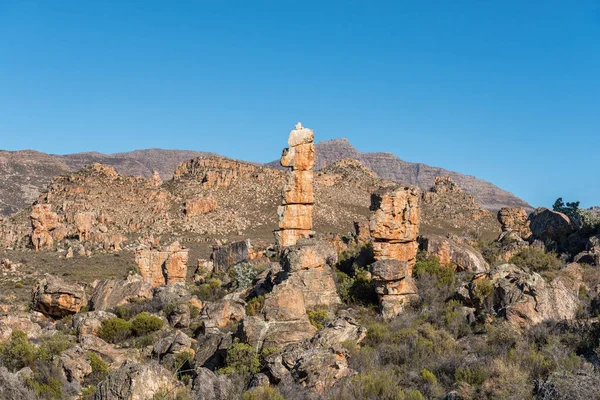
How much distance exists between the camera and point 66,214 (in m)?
69.7

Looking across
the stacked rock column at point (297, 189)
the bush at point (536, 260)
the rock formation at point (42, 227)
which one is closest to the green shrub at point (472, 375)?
the bush at point (536, 260)

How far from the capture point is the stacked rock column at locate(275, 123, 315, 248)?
75.7 ft

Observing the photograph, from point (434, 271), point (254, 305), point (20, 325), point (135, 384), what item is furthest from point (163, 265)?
point (135, 384)

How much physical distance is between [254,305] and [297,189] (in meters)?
5.99

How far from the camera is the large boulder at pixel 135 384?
Answer: 10117mm

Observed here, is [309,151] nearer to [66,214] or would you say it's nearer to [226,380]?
[226,380]

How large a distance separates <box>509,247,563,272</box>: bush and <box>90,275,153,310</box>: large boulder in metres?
15.1

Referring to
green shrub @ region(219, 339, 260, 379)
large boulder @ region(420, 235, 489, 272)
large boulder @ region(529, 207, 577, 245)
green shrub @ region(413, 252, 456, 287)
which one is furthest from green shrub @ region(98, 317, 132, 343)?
large boulder @ region(529, 207, 577, 245)

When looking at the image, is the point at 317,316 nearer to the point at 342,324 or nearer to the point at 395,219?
the point at 342,324

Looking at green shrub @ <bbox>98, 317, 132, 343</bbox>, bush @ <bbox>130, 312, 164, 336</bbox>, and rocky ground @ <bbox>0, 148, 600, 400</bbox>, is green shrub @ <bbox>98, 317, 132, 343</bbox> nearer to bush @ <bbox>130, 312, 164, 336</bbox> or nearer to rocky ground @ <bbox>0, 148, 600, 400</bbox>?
Result: rocky ground @ <bbox>0, 148, 600, 400</bbox>

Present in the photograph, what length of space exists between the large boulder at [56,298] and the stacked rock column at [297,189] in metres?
8.38

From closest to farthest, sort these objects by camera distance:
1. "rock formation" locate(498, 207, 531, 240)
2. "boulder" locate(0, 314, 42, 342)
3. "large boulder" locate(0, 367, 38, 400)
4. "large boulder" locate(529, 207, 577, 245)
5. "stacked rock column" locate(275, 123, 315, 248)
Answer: "large boulder" locate(0, 367, 38, 400) → "boulder" locate(0, 314, 42, 342) → "stacked rock column" locate(275, 123, 315, 248) → "large boulder" locate(529, 207, 577, 245) → "rock formation" locate(498, 207, 531, 240)

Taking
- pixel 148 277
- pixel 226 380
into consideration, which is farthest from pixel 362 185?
pixel 226 380

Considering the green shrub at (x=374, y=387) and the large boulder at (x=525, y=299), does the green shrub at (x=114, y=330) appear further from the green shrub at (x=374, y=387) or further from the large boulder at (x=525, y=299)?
the large boulder at (x=525, y=299)
